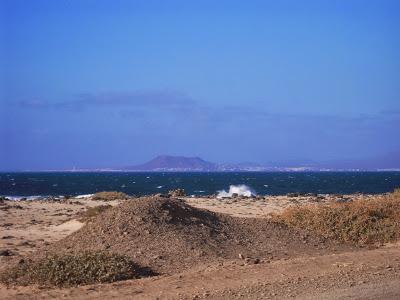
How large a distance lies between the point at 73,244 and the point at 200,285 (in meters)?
4.70

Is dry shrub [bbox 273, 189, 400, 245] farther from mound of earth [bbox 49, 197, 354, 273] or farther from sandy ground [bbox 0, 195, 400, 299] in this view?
sandy ground [bbox 0, 195, 400, 299]

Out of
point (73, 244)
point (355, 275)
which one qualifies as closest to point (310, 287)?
point (355, 275)

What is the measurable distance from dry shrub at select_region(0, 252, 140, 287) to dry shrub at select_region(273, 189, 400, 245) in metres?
7.62

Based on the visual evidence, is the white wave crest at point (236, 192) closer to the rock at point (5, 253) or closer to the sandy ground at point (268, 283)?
the rock at point (5, 253)

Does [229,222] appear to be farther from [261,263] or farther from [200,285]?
[200,285]

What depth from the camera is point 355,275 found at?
10914mm

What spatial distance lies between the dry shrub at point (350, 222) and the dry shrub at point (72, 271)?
7617 mm

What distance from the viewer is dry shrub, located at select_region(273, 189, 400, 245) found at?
17.2 m

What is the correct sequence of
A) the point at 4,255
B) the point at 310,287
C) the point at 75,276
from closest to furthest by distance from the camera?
the point at 310,287, the point at 75,276, the point at 4,255

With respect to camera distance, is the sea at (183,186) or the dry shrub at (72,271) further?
the sea at (183,186)

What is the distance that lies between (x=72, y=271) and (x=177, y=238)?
3.75 m

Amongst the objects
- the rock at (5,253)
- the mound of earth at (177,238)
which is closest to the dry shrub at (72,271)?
the mound of earth at (177,238)

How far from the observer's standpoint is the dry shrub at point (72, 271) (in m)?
10.7

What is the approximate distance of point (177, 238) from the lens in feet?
46.2
